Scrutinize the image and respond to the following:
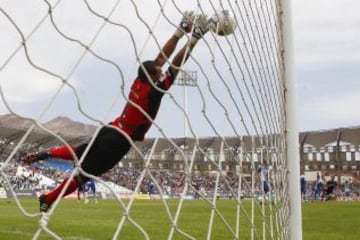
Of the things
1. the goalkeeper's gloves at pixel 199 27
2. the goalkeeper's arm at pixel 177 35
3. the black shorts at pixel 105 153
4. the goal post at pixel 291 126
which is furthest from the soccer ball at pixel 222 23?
the black shorts at pixel 105 153

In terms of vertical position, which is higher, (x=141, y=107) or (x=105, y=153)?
(x=141, y=107)

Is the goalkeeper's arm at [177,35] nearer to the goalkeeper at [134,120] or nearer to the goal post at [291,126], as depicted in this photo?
the goalkeeper at [134,120]

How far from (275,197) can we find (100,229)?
4111 millimetres

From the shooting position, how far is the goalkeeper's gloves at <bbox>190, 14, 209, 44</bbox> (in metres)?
3.81

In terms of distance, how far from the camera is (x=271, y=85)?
5.14m

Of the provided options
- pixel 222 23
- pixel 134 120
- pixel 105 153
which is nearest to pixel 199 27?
pixel 222 23

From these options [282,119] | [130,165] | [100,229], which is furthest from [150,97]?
[130,165]

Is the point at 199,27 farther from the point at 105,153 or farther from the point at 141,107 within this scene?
the point at 105,153

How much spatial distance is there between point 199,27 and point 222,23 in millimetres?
317

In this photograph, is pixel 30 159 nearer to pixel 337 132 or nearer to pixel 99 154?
pixel 99 154

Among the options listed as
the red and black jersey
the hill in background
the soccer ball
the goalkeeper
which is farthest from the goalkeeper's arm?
the hill in background

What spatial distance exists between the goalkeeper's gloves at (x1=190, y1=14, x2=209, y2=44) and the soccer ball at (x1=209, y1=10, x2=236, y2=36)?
0.05 m

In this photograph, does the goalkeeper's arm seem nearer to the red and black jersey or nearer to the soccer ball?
the soccer ball

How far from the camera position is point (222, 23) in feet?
13.6
